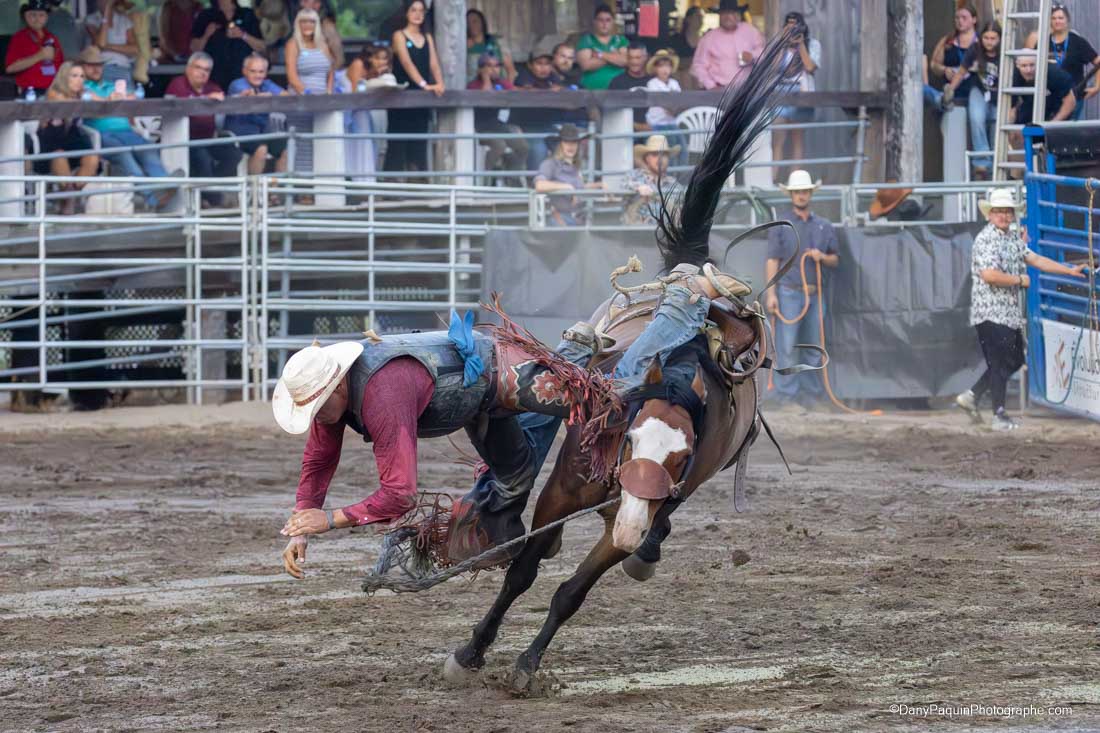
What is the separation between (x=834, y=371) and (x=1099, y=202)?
2.56 m

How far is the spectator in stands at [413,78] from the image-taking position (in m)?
14.2

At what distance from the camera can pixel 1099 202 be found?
11.5m

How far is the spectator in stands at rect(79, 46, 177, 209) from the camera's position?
13344 millimetres

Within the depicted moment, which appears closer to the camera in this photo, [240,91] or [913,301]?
[913,301]

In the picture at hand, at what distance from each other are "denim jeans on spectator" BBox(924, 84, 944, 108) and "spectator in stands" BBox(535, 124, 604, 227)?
4.25 metres

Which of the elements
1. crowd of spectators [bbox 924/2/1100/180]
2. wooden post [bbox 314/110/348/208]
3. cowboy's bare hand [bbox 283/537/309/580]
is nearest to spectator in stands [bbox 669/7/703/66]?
crowd of spectators [bbox 924/2/1100/180]

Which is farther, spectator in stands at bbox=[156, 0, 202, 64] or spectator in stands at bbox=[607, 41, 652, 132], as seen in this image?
spectator in stands at bbox=[607, 41, 652, 132]

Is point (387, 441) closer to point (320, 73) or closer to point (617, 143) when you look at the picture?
point (320, 73)

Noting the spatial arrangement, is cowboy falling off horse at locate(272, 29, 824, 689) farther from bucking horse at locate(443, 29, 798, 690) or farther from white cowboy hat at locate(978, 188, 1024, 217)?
white cowboy hat at locate(978, 188, 1024, 217)

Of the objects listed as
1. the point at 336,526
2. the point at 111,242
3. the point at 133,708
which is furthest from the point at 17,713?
the point at 111,242

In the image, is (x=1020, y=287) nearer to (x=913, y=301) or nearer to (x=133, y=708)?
(x=913, y=301)

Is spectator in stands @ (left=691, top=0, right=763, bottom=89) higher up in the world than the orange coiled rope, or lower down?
higher up

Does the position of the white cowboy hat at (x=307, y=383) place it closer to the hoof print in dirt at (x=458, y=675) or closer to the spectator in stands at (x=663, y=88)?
the hoof print in dirt at (x=458, y=675)

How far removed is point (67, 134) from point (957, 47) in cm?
880
